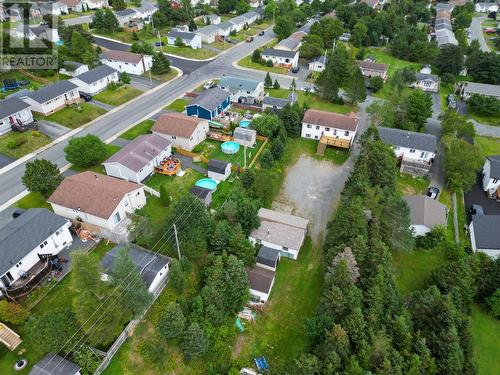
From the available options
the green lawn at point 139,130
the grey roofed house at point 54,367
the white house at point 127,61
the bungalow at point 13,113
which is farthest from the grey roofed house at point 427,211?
the white house at point 127,61

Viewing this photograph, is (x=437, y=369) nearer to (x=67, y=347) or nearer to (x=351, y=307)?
(x=351, y=307)

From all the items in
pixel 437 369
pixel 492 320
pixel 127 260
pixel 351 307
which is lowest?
pixel 492 320

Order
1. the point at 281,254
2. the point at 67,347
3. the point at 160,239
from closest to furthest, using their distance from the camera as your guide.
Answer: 1. the point at 67,347
2. the point at 160,239
3. the point at 281,254

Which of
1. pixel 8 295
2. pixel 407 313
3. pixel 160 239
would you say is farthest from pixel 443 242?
pixel 8 295

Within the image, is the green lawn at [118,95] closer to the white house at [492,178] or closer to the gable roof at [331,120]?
the gable roof at [331,120]

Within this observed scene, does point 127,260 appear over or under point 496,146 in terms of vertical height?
over

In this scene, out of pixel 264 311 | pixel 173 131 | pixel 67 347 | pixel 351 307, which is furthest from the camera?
pixel 173 131
